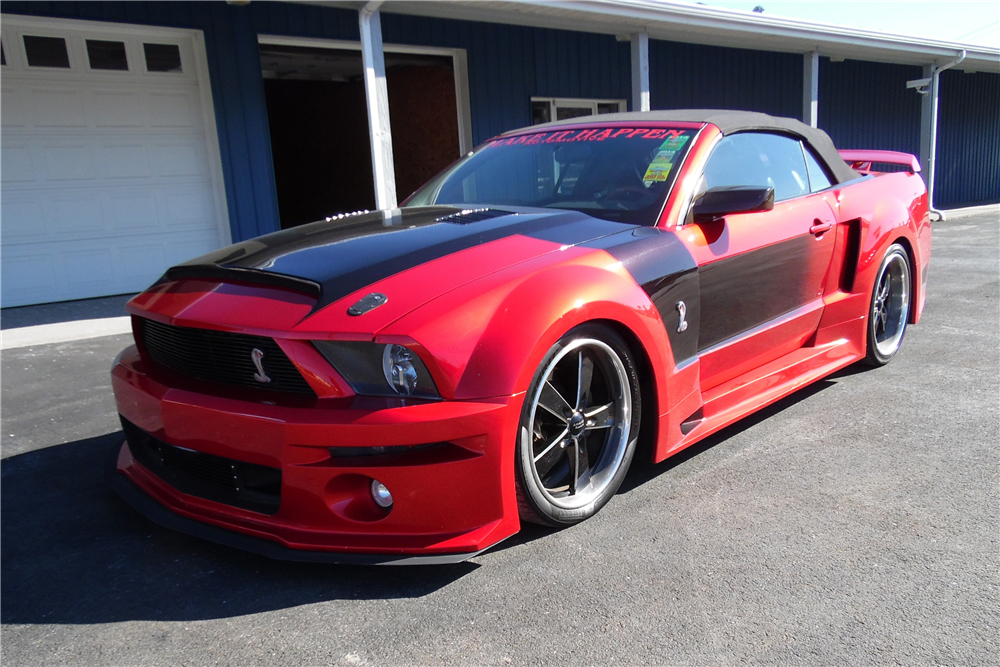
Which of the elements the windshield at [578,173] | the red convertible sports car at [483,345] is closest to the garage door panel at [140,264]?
the windshield at [578,173]

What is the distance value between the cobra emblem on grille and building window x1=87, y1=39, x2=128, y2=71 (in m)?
6.89

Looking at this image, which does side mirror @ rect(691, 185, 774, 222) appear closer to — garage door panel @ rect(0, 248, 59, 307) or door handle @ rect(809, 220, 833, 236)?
door handle @ rect(809, 220, 833, 236)

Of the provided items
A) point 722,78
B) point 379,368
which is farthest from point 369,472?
point 722,78

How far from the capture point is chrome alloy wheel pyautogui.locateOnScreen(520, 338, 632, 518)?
2.40 meters

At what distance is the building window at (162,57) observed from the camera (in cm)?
776

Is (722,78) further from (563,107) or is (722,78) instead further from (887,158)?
(887,158)

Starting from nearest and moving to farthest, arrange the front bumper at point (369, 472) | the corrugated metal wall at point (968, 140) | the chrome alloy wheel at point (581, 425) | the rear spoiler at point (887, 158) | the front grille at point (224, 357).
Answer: the front bumper at point (369, 472) → the front grille at point (224, 357) → the chrome alloy wheel at point (581, 425) → the rear spoiler at point (887, 158) → the corrugated metal wall at point (968, 140)

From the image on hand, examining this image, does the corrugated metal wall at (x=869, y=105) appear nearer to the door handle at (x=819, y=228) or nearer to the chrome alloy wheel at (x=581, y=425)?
the door handle at (x=819, y=228)

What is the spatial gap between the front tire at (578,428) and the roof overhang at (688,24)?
20.5 feet

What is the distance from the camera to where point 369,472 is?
2035 mm

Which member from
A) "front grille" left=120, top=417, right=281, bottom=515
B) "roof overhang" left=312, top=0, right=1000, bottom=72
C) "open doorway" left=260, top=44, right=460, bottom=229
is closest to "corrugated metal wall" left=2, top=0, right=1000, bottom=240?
"open doorway" left=260, top=44, right=460, bottom=229

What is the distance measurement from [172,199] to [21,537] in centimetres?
626

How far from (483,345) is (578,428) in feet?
1.82

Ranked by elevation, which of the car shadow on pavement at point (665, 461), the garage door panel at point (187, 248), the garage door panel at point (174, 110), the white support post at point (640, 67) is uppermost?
the white support post at point (640, 67)
